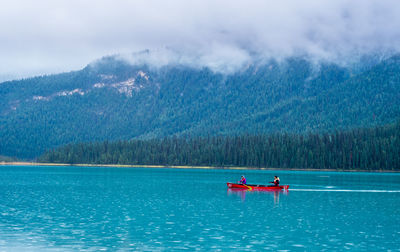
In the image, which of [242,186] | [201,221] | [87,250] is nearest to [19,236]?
[87,250]

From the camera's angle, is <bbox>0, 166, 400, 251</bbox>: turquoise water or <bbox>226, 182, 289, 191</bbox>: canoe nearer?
<bbox>0, 166, 400, 251</bbox>: turquoise water

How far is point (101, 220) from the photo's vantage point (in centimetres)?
6150

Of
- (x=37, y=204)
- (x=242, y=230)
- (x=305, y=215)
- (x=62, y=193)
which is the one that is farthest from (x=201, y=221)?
(x=62, y=193)

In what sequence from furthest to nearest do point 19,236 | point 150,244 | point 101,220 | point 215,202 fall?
point 215,202 < point 101,220 < point 19,236 < point 150,244

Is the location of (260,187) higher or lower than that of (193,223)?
higher

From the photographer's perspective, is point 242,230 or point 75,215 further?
point 75,215

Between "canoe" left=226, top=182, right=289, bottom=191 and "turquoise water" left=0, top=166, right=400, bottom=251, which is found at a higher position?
"canoe" left=226, top=182, right=289, bottom=191

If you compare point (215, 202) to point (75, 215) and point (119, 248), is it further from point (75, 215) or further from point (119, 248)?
point (119, 248)

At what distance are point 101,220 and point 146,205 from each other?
56.7ft

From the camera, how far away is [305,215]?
6950 centimetres

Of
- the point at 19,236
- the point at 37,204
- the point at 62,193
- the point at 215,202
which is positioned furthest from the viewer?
the point at 62,193

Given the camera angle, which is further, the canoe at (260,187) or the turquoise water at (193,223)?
the canoe at (260,187)

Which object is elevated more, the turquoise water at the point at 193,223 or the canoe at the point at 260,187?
the canoe at the point at 260,187

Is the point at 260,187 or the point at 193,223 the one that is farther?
the point at 260,187
